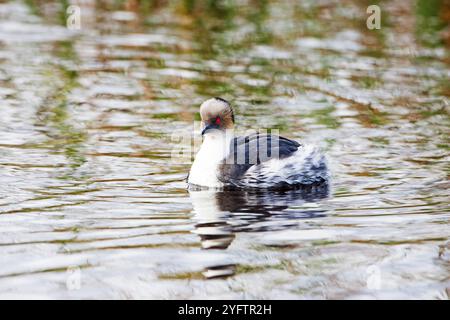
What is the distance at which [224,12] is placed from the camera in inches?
757

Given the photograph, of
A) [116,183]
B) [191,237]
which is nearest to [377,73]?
[116,183]

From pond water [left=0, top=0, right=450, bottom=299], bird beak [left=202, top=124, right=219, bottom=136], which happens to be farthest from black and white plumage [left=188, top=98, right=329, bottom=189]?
pond water [left=0, top=0, right=450, bottom=299]

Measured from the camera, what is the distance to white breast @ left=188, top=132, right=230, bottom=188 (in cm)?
938

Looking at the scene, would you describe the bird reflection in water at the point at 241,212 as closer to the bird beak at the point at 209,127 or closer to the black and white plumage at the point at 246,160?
the black and white plumage at the point at 246,160

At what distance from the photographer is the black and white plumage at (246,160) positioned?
936 cm

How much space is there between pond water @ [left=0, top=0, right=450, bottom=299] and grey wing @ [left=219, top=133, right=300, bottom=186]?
25cm

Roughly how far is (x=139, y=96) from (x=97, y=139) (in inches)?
87.3

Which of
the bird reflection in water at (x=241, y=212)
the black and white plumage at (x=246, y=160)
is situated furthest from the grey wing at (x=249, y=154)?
the bird reflection in water at (x=241, y=212)

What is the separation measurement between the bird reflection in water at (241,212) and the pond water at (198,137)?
0.02 m

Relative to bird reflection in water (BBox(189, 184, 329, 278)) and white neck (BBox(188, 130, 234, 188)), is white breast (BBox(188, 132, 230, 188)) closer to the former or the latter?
white neck (BBox(188, 130, 234, 188))

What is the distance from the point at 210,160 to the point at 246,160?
1.10 feet

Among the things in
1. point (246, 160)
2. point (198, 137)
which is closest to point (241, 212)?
point (246, 160)
